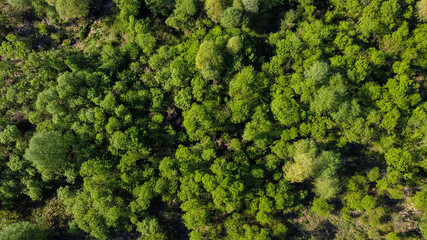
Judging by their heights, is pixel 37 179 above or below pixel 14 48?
below

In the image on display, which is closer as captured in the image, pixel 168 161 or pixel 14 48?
pixel 168 161

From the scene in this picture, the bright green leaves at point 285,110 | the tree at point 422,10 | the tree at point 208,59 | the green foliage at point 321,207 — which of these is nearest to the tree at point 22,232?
the tree at point 208,59

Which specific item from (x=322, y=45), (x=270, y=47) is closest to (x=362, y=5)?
(x=322, y=45)

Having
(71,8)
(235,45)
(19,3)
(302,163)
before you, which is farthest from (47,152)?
(302,163)

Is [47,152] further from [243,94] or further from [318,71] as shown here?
[318,71]

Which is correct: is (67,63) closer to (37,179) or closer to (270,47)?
(37,179)

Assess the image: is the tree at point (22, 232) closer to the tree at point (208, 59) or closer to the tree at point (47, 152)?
the tree at point (47, 152)

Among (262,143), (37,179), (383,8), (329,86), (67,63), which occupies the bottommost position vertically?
(37,179)

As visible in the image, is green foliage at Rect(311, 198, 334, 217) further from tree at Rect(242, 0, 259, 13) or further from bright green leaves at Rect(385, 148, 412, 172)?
tree at Rect(242, 0, 259, 13)
